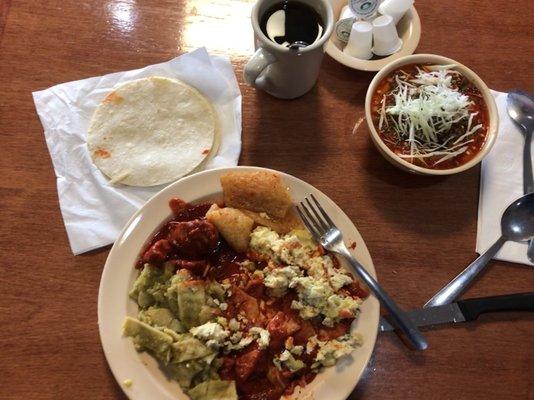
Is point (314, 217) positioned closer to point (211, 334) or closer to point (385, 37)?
point (211, 334)

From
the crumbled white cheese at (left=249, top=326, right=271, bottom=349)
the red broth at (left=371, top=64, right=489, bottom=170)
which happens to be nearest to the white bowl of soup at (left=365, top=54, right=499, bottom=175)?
the red broth at (left=371, top=64, right=489, bottom=170)

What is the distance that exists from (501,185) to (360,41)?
693mm

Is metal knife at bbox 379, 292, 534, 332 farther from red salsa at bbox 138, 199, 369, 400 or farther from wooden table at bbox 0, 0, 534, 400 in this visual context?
red salsa at bbox 138, 199, 369, 400

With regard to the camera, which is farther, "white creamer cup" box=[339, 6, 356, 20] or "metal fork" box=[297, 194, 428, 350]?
"white creamer cup" box=[339, 6, 356, 20]

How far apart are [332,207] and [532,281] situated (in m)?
0.70

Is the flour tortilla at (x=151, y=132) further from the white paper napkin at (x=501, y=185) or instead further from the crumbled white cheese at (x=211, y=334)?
the white paper napkin at (x=501, y=185)

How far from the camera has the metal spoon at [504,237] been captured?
1429mm

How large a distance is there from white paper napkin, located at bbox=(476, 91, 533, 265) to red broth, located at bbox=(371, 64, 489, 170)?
6.0 inches

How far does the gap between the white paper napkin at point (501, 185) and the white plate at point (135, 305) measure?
47 cm

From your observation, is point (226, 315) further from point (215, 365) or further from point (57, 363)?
point (57, 363)

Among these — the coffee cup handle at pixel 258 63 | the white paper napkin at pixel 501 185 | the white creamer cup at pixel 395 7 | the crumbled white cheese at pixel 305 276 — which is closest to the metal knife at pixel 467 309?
the white paper napkin at pixel 501 185

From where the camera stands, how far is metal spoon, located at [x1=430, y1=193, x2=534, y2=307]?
143 centimetres

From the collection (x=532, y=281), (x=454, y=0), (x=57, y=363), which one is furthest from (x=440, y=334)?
(x=454, y=0)

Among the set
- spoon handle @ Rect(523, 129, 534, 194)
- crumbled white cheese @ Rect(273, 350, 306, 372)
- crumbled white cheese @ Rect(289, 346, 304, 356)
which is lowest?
crumbled white cheese @ Rect(273, 350, 306, 372)
